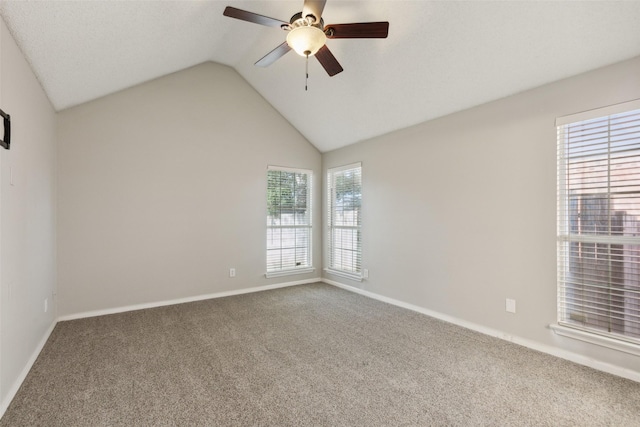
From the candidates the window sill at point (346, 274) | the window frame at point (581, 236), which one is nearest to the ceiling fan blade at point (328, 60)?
the window frame at point (581, 236)

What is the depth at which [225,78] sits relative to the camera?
455 cm

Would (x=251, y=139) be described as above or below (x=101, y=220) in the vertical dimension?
above

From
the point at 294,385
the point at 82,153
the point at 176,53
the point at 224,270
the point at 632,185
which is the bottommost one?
the point at 294,385

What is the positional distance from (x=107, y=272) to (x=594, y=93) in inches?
208

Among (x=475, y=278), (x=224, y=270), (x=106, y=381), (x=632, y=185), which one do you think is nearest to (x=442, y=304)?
(x=475, y=278)

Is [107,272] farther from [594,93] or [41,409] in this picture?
[594,93]

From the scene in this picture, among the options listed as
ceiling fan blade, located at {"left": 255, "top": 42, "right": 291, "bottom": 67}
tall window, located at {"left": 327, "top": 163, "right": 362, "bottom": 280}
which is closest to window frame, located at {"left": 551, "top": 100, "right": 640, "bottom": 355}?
ceiling fan blade, located at {"left": 255, "top": 42, "right": 291, "bottom": 67}

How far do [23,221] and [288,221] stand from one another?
3.33m

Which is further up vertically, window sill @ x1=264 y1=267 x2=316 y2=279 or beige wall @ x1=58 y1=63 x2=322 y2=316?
beige wall @ x1=58 y1=63 x2=322 y2=316

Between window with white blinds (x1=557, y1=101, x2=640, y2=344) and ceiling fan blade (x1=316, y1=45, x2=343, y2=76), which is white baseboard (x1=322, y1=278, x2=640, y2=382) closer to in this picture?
window with white blinds (x1=557, y1=101, x2=640, y2=344)

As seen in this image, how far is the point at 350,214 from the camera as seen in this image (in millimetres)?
4973

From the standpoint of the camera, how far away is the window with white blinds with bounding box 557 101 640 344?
91.5 inches

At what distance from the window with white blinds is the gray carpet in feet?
1.57

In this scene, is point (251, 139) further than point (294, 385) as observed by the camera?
Yes
